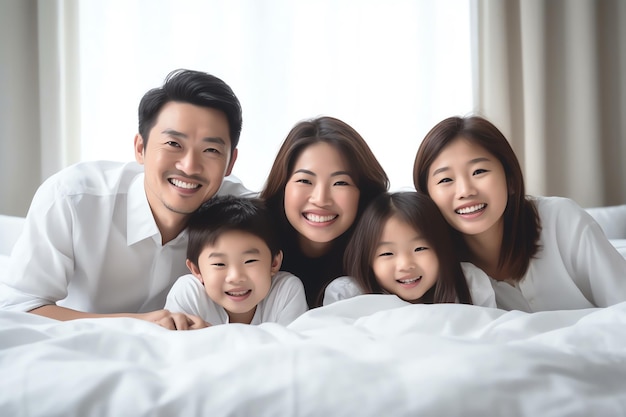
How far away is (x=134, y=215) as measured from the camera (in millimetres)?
1774

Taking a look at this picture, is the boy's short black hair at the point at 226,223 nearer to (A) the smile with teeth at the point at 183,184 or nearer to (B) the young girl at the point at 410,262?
(A) the smile with teeth at the point at 183,184

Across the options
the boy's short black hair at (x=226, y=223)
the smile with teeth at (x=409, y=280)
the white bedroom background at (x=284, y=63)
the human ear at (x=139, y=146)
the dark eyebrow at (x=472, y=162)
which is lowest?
the smile with teeth at (x=409, y=280)

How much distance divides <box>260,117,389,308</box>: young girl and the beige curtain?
1.94 metres

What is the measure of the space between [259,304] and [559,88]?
2.74 metres

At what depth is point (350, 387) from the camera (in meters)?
0.79

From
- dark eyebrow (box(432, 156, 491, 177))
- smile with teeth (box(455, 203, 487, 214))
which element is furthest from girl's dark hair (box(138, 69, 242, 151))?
smile with teeth (box(455, 203, 487, 214))

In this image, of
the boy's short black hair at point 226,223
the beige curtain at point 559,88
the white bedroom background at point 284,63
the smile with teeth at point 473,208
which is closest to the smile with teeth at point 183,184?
the boy's short black hair at point 226,223

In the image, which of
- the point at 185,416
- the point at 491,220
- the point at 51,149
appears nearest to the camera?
the point at 185,416

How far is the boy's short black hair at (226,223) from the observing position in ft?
5.31

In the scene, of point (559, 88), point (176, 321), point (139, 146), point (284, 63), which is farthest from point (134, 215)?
point (559, 88)

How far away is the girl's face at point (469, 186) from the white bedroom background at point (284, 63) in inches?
73.4

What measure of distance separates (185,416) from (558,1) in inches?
141

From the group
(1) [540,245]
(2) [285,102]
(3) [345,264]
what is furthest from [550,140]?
(3) [345,264]

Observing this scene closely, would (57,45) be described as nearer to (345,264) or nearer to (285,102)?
(285,102)
